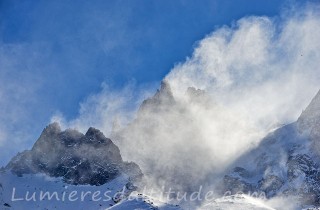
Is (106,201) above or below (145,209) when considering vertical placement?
above

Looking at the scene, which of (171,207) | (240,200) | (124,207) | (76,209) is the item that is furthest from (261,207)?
(76,209)

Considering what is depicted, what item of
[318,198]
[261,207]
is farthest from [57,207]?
[261,207]

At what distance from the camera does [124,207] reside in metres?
95.8

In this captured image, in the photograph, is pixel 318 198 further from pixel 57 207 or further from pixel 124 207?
pixel 124 207

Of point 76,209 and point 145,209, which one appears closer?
point 145,209

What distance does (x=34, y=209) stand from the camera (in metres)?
192

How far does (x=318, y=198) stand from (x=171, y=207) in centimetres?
11558

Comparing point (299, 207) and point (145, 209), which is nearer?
point (145, 209)

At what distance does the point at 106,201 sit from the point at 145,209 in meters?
100

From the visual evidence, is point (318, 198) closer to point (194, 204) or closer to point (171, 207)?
point (194, 204)

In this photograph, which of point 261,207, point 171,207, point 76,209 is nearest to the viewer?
point 261,207

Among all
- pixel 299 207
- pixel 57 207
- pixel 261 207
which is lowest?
pixel 261 207

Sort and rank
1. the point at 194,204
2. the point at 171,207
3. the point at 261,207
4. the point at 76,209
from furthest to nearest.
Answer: the point at 194,204
the point at 76,209
the point at 171,207
the point at 261,207

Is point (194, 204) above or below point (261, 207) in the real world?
above
